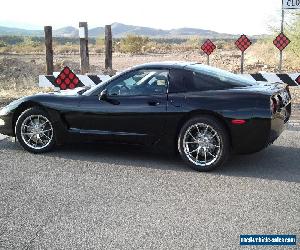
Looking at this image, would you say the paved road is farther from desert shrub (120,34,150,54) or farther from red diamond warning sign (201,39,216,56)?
desert shrub (120,34,150,54)

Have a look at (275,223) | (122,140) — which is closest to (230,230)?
(275,223)

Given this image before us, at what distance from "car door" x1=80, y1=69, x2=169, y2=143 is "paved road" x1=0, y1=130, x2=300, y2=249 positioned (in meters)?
0.43

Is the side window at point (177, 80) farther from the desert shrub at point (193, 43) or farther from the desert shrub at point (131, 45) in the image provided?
the desert shrub at point (193, 43)

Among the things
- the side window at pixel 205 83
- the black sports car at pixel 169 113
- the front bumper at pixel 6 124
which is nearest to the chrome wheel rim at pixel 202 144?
the black sports car at pixel 169 113

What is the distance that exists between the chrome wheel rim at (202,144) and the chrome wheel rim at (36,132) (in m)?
2.19

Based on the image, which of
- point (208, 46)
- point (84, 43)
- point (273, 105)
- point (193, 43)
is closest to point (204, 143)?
point (273, 105)

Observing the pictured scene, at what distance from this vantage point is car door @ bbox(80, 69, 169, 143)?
6.63 meters

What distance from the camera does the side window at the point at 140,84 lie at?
6699 millimetres

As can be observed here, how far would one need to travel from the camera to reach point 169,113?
6523 millimetres

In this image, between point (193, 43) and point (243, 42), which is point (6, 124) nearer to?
point (243, 42)

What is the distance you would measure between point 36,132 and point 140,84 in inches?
71.7

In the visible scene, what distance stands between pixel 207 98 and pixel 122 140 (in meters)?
1.38

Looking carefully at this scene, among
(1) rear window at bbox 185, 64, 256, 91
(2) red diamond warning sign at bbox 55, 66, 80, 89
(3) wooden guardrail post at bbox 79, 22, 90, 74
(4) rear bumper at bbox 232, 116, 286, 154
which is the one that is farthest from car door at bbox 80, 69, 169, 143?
(3) wooden guardrail post at bbox 79, 22, 90, 74

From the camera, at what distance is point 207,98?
6371 millimetres
